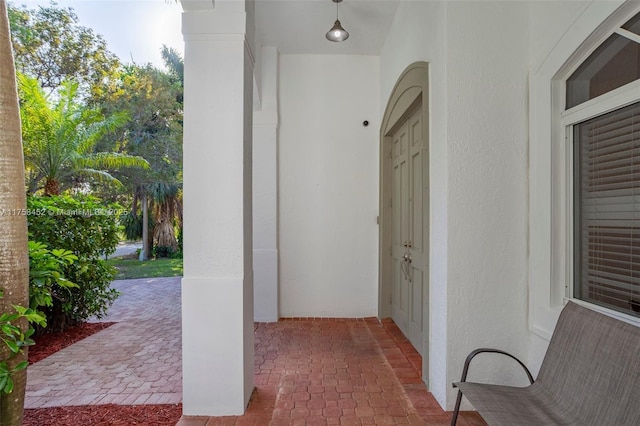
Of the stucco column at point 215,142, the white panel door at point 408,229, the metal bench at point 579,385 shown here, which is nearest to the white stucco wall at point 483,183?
the metal bench at point 579,385

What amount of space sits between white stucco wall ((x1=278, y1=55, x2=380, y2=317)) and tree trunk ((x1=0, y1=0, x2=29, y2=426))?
3.60 m

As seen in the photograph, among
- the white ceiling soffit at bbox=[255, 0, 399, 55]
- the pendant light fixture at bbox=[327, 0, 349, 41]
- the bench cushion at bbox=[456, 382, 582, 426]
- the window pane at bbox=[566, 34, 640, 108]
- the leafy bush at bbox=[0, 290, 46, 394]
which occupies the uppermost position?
the white ceiling soffit at bbox=[255, 0, 399, 55]

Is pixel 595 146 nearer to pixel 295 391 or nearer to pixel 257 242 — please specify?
pixel 295 391

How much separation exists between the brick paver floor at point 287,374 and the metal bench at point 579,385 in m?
0.64

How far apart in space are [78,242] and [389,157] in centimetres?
445

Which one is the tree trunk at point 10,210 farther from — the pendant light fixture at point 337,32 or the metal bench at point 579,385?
the pendant light fixture at point 337,32

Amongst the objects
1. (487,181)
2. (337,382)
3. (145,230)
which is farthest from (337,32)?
(145,230)

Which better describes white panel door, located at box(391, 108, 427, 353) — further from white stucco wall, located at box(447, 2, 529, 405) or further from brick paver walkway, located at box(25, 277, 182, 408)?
brick paver walkway, located at box(25, 277, 182, 408)

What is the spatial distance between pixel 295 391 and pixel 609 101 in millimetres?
3079

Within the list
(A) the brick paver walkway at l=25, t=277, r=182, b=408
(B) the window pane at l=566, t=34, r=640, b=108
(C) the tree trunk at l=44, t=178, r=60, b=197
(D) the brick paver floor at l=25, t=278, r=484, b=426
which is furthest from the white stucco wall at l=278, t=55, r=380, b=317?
(C) the tree trunk at l=44, t=178, r=60, b=197

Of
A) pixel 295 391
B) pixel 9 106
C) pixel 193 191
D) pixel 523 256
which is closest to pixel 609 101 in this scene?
pixel 523 256

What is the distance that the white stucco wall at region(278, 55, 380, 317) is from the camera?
5.36 metres

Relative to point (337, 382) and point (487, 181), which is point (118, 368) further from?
point (487, 181)

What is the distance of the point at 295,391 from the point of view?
3018 mm
